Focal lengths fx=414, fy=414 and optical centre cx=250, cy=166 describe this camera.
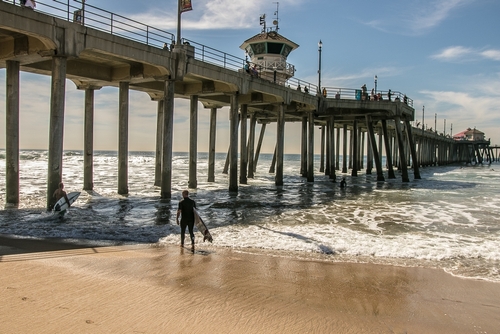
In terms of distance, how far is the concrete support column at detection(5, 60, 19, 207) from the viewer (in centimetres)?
1569

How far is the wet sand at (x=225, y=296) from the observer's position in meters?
5.50

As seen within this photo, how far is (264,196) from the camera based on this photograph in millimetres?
22281

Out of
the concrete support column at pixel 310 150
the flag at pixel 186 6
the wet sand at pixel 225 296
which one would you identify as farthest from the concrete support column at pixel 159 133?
the wet sand at pixel 225 296

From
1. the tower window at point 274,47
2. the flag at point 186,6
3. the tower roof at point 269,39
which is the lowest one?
the flag at point 186,6

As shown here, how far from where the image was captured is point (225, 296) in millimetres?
6539

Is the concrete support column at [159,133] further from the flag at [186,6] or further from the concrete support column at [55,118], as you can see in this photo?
the concrete support column at [55,118]

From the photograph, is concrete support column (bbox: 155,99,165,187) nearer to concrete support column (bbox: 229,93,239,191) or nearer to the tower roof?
concrete support column (bbox: 229,93,239,191)

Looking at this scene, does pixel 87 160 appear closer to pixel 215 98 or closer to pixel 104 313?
pixel 215 98

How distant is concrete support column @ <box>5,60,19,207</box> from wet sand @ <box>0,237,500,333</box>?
7.97 meters

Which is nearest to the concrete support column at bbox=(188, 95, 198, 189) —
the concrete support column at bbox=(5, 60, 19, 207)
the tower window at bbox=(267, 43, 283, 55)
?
the tower window at bbox=(267, 43, 283, 55)

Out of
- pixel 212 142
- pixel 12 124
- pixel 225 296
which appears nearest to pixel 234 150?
pixel 212 142

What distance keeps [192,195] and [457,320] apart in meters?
17.3

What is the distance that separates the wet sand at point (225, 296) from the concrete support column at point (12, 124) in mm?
7973

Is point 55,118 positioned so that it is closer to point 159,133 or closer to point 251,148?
point 159,133
